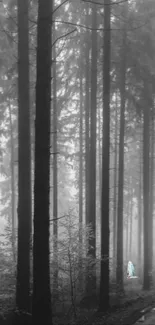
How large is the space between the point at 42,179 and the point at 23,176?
2799mm

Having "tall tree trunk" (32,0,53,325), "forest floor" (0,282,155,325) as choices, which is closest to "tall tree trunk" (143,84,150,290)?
"forest floor" (0,282,155,325)

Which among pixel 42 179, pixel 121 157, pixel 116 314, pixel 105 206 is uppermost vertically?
pixel 121 157

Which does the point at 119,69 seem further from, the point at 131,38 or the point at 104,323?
the point at 104,323

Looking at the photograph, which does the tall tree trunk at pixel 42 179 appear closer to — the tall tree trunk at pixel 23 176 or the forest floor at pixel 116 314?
the tall tree trunk at pixel 23 176

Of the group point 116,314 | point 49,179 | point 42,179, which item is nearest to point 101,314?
point 116,314

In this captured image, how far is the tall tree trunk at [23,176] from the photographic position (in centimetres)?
1008

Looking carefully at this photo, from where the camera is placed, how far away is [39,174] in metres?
7.49

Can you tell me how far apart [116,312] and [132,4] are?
13798 mm

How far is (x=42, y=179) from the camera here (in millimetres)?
7488

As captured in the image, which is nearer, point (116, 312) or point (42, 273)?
point (42, 273)

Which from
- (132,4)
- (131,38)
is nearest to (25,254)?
(131,38)

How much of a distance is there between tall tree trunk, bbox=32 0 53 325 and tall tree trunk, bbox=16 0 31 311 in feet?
8.55

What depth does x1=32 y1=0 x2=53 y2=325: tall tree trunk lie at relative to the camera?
7.45 meters

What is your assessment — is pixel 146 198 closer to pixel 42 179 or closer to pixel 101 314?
pixel 101 314
